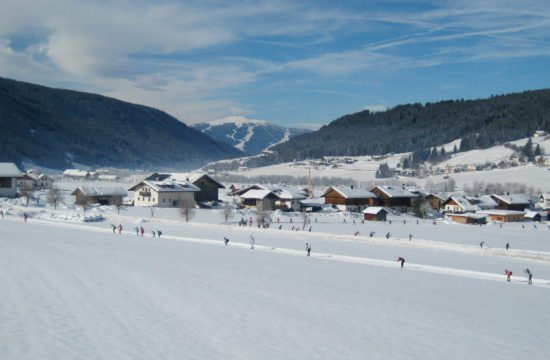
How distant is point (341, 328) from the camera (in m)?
11.2

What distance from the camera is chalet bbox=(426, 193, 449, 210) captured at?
2758 inches

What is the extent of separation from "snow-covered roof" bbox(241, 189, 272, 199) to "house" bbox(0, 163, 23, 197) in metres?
25.7

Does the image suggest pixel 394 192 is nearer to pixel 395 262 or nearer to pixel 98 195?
pixel 98 195

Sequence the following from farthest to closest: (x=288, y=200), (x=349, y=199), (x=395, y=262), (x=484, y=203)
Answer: (x=484, y=203)
(x=349, y=199)
(x=288, y=200)
(x=395, y=262)

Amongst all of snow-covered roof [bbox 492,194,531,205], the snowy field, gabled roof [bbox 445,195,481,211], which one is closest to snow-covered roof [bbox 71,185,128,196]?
the snowy field

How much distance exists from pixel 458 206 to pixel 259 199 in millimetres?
25699

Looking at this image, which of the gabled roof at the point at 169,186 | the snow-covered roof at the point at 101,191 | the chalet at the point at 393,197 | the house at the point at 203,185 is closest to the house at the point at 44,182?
the snow-covered roof at the point at 101,191

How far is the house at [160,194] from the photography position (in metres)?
55.2

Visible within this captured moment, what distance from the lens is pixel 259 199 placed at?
59.2 meters

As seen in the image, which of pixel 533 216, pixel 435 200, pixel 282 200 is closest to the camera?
pixel 533 216

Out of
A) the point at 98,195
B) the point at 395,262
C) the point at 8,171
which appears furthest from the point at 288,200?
the point at 395,262

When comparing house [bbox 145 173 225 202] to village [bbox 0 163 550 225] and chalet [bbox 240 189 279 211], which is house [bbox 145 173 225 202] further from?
chalet [bbox 240 189 279 211]

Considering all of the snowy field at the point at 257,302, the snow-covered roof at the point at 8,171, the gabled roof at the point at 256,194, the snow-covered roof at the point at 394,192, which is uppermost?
the snow-covered roof at the point at 8,171

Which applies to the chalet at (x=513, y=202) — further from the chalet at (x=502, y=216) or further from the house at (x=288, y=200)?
the house at (x=288, y=200)
